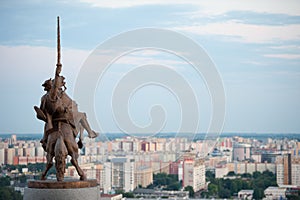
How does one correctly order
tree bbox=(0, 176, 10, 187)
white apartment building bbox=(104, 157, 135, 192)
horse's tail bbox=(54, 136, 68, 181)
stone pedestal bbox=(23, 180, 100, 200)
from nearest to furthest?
stone pedestal bbox=(23, 180, 100, 200), horse's tail bbox=(54, 136, 68, 181), tree bbox=(0, 176, 10, 187), white apartment building bbox=(104, 157, 135, 192)

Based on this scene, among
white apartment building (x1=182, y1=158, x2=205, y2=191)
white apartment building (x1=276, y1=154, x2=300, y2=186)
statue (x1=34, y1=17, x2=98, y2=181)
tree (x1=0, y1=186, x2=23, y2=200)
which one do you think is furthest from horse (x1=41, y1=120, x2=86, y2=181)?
white apartment building (x1=276, y1=154, x2=300, y2=186)

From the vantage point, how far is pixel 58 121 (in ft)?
17.8

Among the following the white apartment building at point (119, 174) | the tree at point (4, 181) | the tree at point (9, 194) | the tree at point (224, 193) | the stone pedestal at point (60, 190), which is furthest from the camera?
the tree at point (224, 193)

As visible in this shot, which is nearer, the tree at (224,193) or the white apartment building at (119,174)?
the white apartment building at (119,174)

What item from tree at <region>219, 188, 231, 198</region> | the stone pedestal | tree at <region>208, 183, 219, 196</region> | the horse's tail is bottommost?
tree at <region>219, 188, 231, 198</region>

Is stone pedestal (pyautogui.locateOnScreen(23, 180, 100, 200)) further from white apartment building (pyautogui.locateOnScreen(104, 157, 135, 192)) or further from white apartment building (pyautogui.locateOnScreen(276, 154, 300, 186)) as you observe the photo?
white apartment building (pyautogui.locateOnScreen(276, 154, 300, 186))

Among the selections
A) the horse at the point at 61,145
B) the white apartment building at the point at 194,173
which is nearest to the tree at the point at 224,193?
the white apartment building at the point at 194,173

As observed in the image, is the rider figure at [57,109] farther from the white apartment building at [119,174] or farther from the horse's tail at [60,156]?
the white apartment building at [119,174]

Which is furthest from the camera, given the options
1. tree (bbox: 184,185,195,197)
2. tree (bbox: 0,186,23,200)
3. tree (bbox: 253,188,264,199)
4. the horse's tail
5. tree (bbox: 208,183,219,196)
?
tree (bbox: 208,183,219,196)

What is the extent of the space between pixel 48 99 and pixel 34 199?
2.51 ft

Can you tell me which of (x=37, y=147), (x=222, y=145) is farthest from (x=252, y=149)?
(x=37, y=147)

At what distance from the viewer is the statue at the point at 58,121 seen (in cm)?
538

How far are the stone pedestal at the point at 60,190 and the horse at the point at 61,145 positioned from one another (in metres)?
0.13

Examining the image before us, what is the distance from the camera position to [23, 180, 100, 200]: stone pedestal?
207 inches
